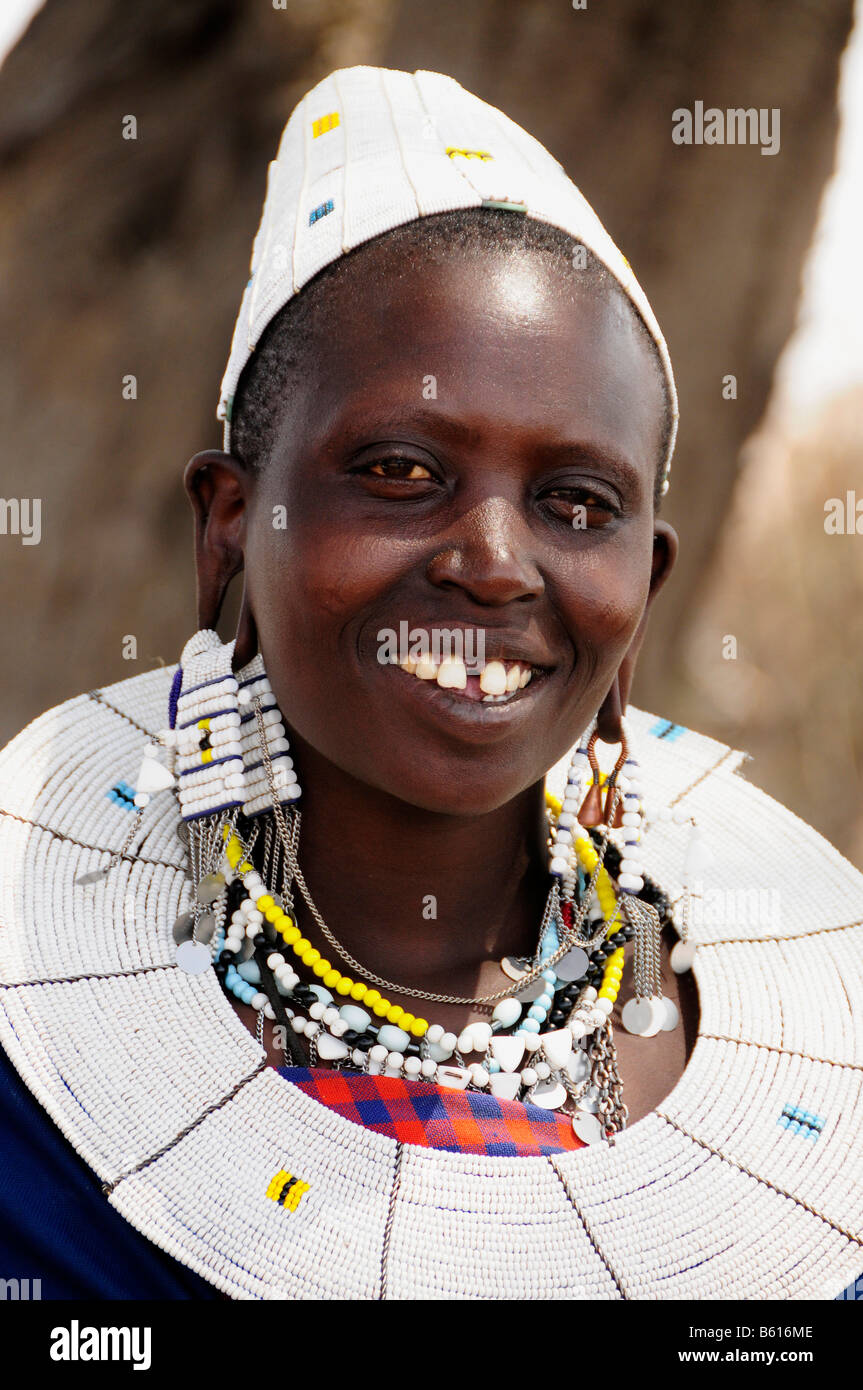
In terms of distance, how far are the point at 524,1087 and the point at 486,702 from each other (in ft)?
1.99

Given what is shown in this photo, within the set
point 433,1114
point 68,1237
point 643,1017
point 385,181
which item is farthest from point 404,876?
point 385,181

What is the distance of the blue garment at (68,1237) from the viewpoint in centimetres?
164

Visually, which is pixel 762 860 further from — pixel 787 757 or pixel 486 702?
pixel 787 757

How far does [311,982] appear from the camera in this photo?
199 cm

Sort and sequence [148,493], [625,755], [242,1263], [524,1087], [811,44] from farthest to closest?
[811,44] → [148,493] → [625,755] → [524,1087] → [242,1263]

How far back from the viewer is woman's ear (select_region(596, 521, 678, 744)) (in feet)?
6.93

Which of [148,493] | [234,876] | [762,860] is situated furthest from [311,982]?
[148,493]

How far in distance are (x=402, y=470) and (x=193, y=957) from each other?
741 mm

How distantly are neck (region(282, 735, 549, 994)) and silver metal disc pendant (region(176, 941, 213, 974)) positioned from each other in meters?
0.18

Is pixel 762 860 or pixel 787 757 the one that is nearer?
pixel 762 860

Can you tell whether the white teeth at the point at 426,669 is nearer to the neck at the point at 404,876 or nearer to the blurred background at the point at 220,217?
the neck at the point at 404,876

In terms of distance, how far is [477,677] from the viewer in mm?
1742

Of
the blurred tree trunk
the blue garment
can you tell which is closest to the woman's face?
the blue garment

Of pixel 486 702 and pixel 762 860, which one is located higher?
pixel 486 702
